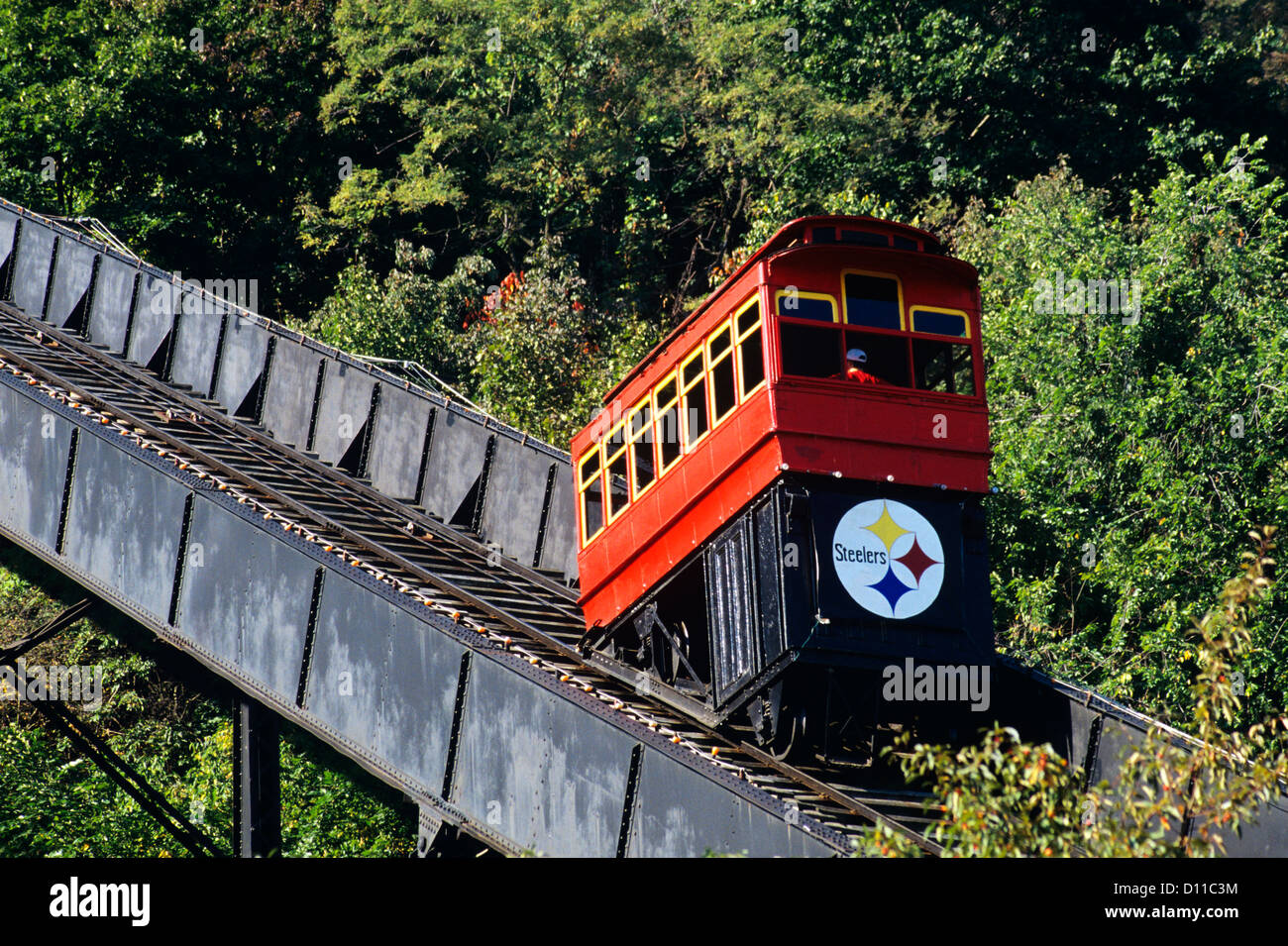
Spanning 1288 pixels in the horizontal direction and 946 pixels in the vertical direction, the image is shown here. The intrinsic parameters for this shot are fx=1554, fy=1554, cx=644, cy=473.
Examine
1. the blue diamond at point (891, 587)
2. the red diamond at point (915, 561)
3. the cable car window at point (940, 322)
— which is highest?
the cable car window at point (940, 322)

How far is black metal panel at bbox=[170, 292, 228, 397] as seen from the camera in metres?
27.1

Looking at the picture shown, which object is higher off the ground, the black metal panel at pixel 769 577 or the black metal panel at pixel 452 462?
the black metal panel at pixel 452 462

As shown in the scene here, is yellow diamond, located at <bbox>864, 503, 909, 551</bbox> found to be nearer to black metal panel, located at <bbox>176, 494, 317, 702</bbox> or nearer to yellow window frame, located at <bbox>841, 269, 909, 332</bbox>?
yellow window frame, located at <bbox>841, 269, 909, 332</bbox>

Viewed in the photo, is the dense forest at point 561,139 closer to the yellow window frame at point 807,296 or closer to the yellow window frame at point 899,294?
the yellow window frame at point 899,294

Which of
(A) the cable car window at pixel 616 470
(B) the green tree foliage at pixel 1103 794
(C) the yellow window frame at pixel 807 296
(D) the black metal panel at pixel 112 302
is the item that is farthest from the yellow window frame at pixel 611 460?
(D) the black metal panel at pixel 112 302

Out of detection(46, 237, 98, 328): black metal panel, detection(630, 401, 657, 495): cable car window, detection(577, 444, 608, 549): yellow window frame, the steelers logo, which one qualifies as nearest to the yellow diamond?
the steelers logo

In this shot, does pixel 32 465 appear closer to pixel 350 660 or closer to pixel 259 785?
pixel 259 785

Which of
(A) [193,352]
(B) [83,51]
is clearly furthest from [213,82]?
(A) [193,352]

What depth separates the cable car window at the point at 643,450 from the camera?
17.7 meters

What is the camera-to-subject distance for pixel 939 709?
54.4ft

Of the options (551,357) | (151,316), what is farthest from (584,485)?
(551,357)

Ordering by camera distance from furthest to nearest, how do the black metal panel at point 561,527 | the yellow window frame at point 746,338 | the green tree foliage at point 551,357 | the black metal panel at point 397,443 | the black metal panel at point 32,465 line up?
the green tree foliage at point 551,357, the black metal panel at point 397,443, the black metal panel at point 561,527, the black metal panel at point 32,465, the yellow window frame at point 746,338

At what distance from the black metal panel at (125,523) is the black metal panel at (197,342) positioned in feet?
30.3

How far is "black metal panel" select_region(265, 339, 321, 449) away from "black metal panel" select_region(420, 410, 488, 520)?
2.72 metres
